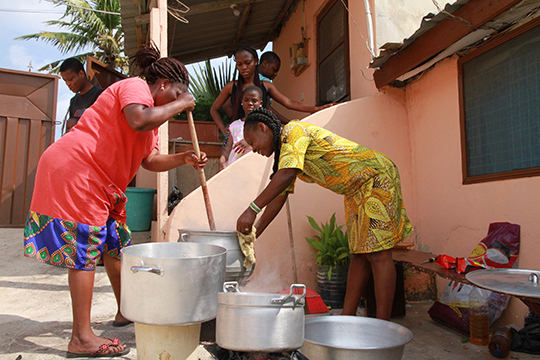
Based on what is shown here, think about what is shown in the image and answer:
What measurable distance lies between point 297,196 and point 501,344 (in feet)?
6.76

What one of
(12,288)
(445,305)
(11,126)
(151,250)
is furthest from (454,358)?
(11,126)

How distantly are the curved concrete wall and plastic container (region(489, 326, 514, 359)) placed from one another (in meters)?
1.68

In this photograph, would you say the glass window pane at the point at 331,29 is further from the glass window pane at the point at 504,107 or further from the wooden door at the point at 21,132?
the wooden door at the point at 21,132

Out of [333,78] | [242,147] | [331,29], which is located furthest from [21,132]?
[331,29]

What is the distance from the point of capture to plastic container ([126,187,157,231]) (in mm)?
5273

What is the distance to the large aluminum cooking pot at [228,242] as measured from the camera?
2.26 meters

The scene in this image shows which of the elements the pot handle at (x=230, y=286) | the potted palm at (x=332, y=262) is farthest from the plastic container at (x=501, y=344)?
the pot handle at (x=230, y=286)

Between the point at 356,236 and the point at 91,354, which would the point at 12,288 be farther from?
the point at 356,236

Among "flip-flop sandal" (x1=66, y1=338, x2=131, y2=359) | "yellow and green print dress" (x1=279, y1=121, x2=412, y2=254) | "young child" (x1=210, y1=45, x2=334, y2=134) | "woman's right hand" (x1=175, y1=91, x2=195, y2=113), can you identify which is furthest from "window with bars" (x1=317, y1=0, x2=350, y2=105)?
"flip-flop sandal" (x1=66, y1=338, x2=131, y2=359)

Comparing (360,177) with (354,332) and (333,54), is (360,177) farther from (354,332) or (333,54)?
(333,54)

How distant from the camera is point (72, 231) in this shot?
85.4 inches

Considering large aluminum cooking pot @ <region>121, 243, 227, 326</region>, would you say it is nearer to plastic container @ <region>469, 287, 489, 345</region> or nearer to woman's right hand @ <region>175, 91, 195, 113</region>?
woman's right hand @ <region>175, 91, 195, 113</region>

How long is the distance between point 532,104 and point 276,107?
5448 mm

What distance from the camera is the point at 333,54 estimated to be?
17.8ft
